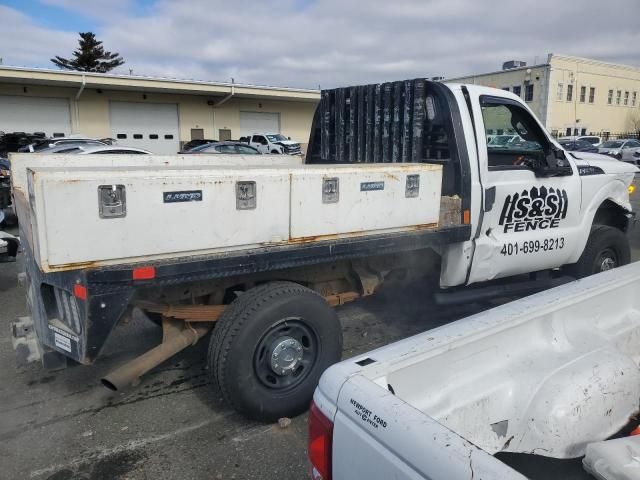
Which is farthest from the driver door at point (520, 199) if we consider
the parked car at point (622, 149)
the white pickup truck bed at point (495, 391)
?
the parked car at point (622, 149)

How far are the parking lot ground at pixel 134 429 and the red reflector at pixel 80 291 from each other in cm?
105

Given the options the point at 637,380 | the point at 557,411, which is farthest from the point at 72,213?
the point at 637,380

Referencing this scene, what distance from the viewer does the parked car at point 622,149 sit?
2933 cm

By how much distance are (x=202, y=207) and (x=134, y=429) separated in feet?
5.21

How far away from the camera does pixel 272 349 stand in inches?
131

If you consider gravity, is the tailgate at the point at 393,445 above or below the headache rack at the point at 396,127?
below

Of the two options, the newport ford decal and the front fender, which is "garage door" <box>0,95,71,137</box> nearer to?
the newport ford decal

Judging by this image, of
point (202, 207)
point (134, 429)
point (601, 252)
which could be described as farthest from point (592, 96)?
point (134, 429)

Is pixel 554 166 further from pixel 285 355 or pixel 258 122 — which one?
pixel 258 122

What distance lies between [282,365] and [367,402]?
186 cm

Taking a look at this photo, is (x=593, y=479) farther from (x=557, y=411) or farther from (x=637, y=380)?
(x=637, y=380)

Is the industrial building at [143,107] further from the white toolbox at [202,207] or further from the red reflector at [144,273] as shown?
the red reflector at [144,273]

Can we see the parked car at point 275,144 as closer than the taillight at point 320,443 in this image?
No

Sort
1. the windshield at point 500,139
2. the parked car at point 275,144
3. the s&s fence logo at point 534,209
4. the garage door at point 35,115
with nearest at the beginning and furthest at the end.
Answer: the s&s fence logo at point 534,209
the windshield at point 500,139
the parked car at point 275,144
the garage door at point 35,115
